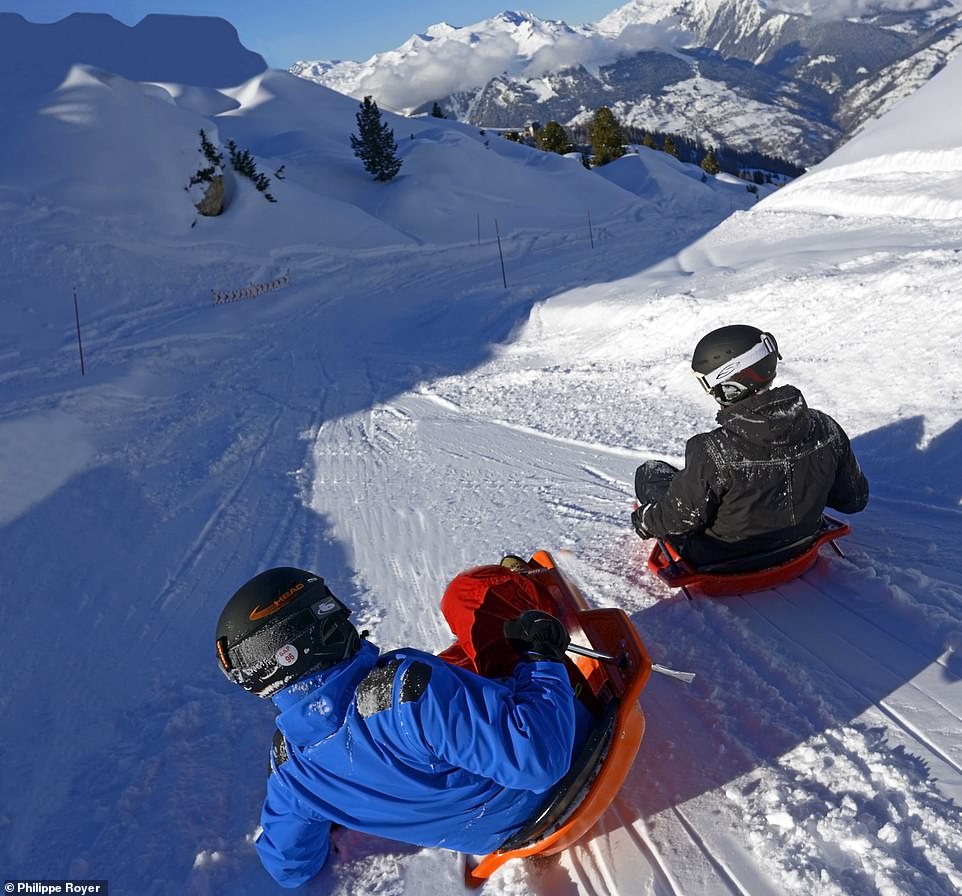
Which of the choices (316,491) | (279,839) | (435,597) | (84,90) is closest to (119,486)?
(316,491)

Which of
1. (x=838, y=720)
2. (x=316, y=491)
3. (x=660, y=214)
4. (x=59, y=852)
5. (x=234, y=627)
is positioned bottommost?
(x=660, y=214)

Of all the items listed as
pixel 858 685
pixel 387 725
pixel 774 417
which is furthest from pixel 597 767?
pixel 774 417

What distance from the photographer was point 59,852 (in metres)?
3.33

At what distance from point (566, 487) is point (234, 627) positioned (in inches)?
174

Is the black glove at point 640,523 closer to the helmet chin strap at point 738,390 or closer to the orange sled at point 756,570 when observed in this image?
the orange sled at point 756,570

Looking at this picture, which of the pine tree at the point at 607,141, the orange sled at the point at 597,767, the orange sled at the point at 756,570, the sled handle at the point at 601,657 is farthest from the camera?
→ the pine tree at the point at 607,141

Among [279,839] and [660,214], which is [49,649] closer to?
[279,839]

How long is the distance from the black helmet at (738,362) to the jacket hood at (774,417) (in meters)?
0.07

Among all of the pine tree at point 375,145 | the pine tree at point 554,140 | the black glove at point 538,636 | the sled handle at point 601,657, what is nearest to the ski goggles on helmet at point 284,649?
the black glove at point 538,636

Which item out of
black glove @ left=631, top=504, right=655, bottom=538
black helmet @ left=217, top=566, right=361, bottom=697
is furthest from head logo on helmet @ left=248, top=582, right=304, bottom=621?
black glove @ left=631, top=504, right=655, bottom=538

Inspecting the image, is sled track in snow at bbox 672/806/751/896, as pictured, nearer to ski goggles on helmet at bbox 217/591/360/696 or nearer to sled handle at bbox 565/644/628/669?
sled handle at bbox 565/644/628/669

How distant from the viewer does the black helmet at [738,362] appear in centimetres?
355

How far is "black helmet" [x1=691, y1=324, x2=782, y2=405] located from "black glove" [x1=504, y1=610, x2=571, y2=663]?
65.5 inches

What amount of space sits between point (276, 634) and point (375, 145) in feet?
117
